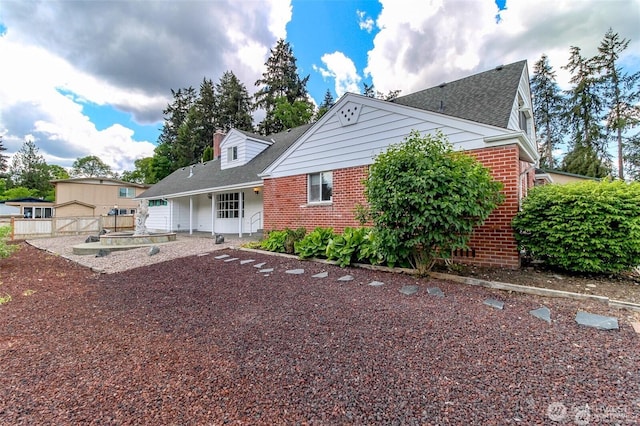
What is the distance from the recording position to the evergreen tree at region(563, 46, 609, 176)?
2219 centimetres

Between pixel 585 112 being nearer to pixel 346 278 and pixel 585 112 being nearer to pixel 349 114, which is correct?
pixel 349 114

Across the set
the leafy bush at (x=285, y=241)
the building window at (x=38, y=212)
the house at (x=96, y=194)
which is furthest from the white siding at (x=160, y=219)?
the building window at (x=38, y=212)

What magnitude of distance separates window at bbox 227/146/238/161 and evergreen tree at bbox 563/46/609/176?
84.5 feet

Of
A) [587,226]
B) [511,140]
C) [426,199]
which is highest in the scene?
[511,140]

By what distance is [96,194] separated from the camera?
89.0 feet

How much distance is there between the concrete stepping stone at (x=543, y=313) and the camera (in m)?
3.28

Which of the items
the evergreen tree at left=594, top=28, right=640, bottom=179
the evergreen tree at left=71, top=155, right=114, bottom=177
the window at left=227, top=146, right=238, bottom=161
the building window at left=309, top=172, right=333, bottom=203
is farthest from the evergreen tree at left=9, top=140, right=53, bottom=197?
the evergreen tree at left=594, top=28, right=640, bottom=179

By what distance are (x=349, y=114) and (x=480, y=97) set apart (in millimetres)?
3499

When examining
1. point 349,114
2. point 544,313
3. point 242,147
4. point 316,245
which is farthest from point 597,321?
point 242,147

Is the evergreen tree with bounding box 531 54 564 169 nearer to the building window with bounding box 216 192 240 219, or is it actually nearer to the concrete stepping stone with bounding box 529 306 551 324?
the building window with bounding box 216 192 240 219

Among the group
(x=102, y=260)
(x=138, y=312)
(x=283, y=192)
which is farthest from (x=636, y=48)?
(x=102, y=260)

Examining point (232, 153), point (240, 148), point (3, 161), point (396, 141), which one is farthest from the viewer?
point (3, 161)

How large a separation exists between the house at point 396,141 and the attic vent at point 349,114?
29mm

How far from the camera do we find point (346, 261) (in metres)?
6.13
